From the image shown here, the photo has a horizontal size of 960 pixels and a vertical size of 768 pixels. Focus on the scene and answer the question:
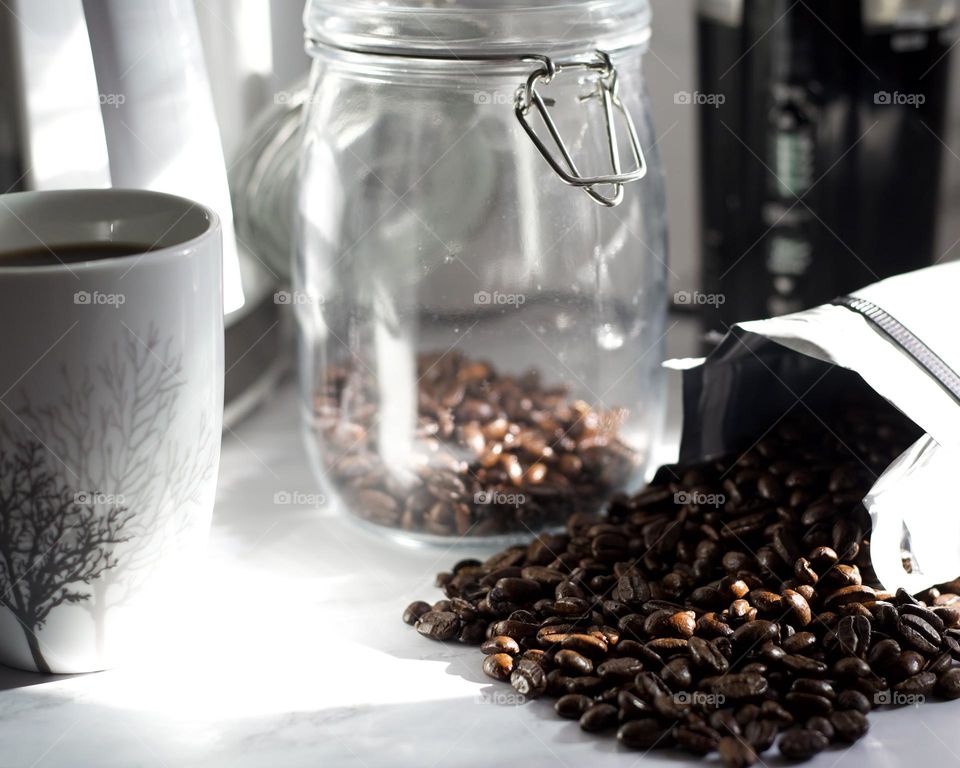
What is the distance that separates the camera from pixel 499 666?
62 cm

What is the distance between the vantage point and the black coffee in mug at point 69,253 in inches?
24.6

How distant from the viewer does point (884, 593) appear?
25.7 inches

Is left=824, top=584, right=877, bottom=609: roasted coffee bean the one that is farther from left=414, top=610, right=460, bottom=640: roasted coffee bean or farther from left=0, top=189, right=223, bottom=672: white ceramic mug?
left=0, top=189, right=223, bottom=672: white ceramic mug

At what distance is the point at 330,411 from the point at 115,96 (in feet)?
0.77

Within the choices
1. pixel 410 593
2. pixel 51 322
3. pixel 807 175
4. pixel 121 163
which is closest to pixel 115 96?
pixel 121 163

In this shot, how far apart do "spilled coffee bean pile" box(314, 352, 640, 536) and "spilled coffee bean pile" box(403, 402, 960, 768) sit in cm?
4

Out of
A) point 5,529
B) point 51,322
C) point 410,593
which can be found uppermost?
point 51,322

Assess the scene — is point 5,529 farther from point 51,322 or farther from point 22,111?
point 22,111

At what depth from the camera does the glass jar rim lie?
0.70 metres

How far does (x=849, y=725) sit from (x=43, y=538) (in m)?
0.39

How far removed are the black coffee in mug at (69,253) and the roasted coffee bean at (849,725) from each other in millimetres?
404

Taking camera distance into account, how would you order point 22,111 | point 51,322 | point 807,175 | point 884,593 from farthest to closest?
point 807,175 < point 22,111 < point 884,593 < point 51,322

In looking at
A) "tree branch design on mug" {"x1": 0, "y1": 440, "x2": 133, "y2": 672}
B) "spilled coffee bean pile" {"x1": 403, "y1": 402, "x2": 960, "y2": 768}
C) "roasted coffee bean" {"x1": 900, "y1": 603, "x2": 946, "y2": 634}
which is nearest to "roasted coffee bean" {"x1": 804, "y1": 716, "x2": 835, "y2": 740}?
"spilled coffee bean pile" {"x1": 403, "y1": 402, "x2": 960, "y2": 768}

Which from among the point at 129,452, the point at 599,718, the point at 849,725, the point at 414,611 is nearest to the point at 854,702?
the point at 849,725
